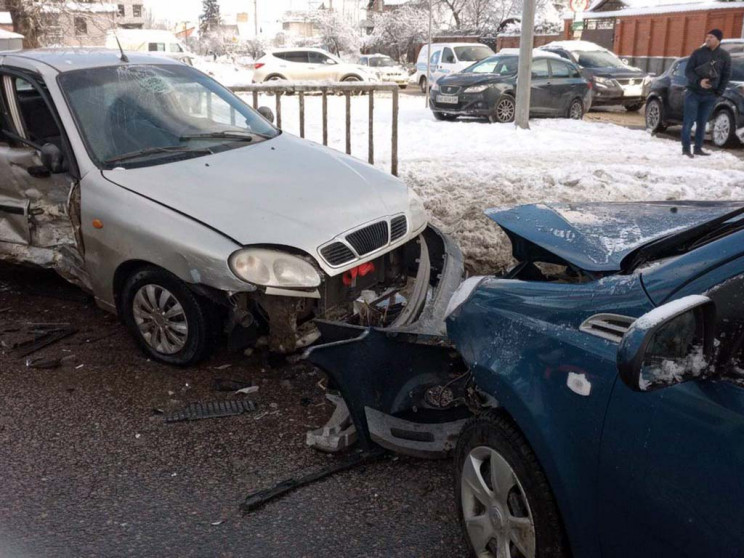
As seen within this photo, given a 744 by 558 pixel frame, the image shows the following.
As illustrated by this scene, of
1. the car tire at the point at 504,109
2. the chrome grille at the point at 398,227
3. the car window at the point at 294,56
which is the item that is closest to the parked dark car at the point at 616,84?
the car tire at the point at 504,109

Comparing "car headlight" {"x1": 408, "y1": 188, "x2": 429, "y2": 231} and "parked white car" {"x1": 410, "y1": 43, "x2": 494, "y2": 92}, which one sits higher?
"parked white car" {"x1": 410, "y1": 43, "x2": 494, "y2": 92}

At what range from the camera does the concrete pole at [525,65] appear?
596 inches

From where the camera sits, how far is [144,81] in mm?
5777

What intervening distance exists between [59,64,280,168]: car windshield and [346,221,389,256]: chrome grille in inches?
54.6

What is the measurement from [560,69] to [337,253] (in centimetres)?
1478

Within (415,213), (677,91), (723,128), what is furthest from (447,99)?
(415,213)

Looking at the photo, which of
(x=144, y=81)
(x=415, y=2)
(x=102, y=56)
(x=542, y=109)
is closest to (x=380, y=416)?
(x=144, y=81)

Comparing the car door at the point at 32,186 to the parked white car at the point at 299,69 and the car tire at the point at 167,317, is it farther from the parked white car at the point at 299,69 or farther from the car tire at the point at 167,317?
the parked white car at the point at 299,69

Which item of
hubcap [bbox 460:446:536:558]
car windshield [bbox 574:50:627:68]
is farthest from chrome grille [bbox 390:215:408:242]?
car windshield [bbox 574:50:627:68]

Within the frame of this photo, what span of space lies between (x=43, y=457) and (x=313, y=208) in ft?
6.61

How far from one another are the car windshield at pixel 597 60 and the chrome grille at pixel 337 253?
731 inches

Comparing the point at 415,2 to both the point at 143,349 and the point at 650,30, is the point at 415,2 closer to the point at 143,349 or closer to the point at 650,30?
the point at 650,30

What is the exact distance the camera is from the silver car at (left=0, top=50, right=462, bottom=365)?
14.6 ft

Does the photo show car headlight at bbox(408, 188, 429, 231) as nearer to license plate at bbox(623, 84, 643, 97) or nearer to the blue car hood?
the blue car hood
